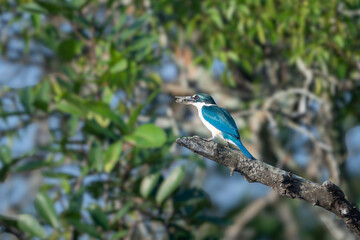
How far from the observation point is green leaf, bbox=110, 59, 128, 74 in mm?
4738

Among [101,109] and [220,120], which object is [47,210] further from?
[220,120]

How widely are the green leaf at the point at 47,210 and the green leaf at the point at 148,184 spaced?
767 millimetres

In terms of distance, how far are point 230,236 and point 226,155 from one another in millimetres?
5096

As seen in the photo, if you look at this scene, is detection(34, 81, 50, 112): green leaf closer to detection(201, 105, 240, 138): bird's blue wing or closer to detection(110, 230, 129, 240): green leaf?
detection(110, 230, 129, 240): green leaf

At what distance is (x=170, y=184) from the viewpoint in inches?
181

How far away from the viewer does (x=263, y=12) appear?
19.3 feet

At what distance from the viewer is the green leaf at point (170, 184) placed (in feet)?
15.1

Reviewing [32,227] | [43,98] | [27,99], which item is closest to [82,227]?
[32,227]

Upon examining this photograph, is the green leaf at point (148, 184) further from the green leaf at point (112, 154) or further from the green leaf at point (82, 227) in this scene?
the green leaf at point (82, 227)

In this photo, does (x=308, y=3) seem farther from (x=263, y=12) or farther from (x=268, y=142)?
(x=268, y=142)

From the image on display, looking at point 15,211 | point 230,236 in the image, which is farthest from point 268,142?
point 15,211

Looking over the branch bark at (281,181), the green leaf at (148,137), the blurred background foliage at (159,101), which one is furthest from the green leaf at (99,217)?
the branch bark at (281,181)

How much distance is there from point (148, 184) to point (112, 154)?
0.47 metres

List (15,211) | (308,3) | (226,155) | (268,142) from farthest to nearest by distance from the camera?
(15,211) < (268,142) < (308,3) < (226,155)
